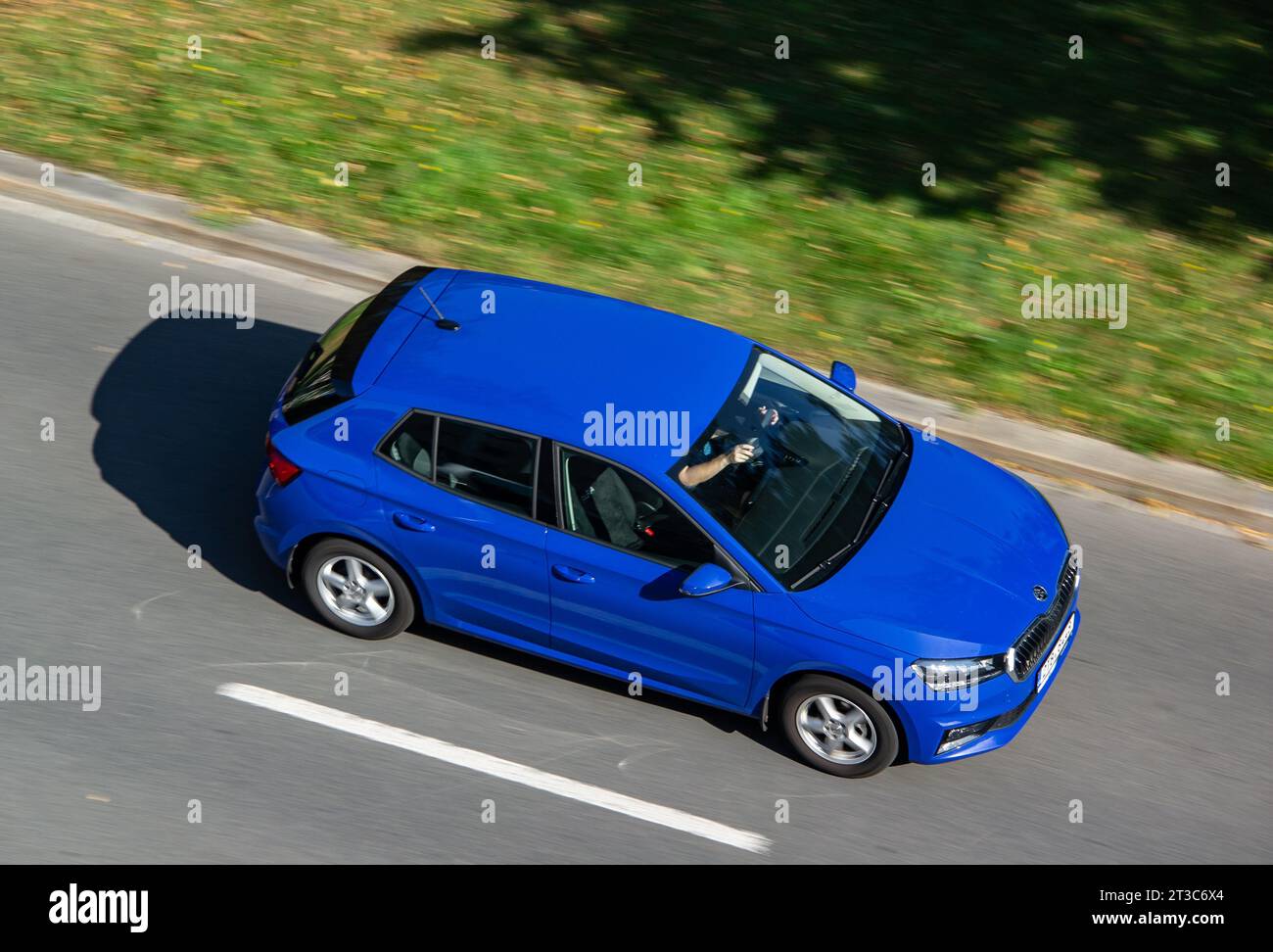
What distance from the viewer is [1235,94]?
40.0 feet

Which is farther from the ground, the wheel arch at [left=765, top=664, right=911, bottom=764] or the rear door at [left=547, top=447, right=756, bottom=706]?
the rear door at [left=547, top=447, right=756, bottom=706]

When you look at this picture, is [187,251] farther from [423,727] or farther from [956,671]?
[956,671]

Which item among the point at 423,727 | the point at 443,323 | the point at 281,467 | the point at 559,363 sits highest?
the point at 443,323

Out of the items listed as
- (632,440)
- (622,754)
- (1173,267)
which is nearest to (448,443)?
(632,440)

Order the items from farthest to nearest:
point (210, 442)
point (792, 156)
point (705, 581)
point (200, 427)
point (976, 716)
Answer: point (792, 156) → point (200, 427) → point (210, 442) → point (976, 716) → point (705, 581)

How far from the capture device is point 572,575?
6.72 meters

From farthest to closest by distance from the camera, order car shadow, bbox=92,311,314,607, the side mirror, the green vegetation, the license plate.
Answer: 1. the green vegetation
2. car shadow, bbox=92,311,314,607
3. the license plate
4. the side mirror

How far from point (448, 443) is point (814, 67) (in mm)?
7136

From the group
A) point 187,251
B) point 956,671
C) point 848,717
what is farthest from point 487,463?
point 187,251

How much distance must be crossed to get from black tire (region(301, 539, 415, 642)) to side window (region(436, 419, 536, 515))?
648mm

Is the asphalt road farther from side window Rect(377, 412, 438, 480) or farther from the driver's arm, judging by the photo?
the driver's arm

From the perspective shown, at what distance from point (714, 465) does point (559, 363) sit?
1.00m

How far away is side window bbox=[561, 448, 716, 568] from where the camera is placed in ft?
21.5

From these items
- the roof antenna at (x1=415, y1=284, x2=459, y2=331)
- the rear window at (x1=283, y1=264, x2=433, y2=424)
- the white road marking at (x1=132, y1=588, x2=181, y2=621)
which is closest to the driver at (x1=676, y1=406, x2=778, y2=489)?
the roof antenna at (x1=415, y1=284, x2=459, y2=331)
